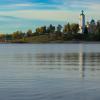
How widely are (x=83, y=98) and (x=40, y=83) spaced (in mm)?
6034

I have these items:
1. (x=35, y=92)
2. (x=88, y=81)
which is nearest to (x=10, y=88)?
(x=35, y=92)

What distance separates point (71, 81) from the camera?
2819cm

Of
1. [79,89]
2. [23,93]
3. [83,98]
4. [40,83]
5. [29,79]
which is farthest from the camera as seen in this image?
[29,79]

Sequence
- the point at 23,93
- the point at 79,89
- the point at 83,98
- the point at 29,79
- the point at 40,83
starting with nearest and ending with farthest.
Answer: the point at 83,98
the point at 23,93
the point at 79,89
the point at 40,83
the point at 29,79

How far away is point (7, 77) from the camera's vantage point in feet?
100

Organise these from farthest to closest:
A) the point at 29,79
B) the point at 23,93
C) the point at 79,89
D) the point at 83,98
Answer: the point at 29,79 → the point at 79,89 → the point at 23,93 → the point at 83,98

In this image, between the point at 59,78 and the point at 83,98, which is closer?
the point at 83,98

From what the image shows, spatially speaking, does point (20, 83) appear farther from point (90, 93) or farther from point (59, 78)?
point (90, 93)

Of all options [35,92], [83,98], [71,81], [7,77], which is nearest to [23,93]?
[35,92]

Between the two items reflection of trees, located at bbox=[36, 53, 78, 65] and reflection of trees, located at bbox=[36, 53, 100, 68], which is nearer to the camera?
reflection of trees, located at bbox=[36, 53, 100, 68]

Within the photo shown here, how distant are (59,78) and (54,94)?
746 centimetres

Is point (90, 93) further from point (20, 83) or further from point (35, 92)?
point (20, 83)

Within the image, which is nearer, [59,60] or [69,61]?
[69,61]

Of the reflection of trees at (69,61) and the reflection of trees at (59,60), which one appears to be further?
the reflection of trees at (59,60)
